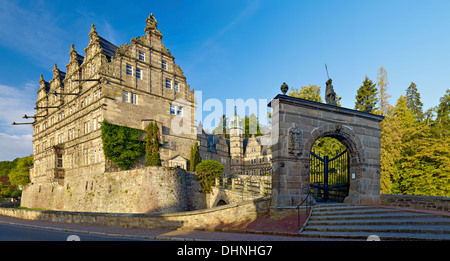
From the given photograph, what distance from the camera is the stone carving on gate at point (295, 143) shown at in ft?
42.0

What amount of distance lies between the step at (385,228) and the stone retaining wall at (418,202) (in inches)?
164

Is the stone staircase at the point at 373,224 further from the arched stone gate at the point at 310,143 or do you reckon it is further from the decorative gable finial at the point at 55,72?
the decorative gable finial at the point at 55,72

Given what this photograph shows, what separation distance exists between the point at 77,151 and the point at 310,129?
2837 cm

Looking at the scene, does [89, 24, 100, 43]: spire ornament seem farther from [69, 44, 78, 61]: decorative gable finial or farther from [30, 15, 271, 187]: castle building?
[69, 44, 78, 61]: decorative gable finial

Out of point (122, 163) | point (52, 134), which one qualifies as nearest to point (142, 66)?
point (122, 163)

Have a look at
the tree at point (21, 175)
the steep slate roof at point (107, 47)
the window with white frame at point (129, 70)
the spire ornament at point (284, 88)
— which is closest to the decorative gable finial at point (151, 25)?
the steep slate roof at point (107, 47)

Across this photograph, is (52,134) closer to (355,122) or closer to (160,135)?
(160,135)

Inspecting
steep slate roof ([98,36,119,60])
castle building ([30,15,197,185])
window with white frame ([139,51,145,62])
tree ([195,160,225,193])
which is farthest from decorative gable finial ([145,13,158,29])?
tree ([195,160,225,193])

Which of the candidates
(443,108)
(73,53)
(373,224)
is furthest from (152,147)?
(443,108)

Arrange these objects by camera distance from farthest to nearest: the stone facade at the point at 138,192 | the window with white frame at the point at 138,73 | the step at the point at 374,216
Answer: the window with white frame at the point at 138,73 < the stone facade at the point at 138,192 < the step at the point at 374,216

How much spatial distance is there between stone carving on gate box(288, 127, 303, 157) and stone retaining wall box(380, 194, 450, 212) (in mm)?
6300

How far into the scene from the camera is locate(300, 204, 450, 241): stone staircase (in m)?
9.16

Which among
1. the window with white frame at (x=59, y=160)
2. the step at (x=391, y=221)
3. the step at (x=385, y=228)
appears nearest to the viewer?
the step at (x=385, y=228)

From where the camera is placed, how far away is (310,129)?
13.5 metres
